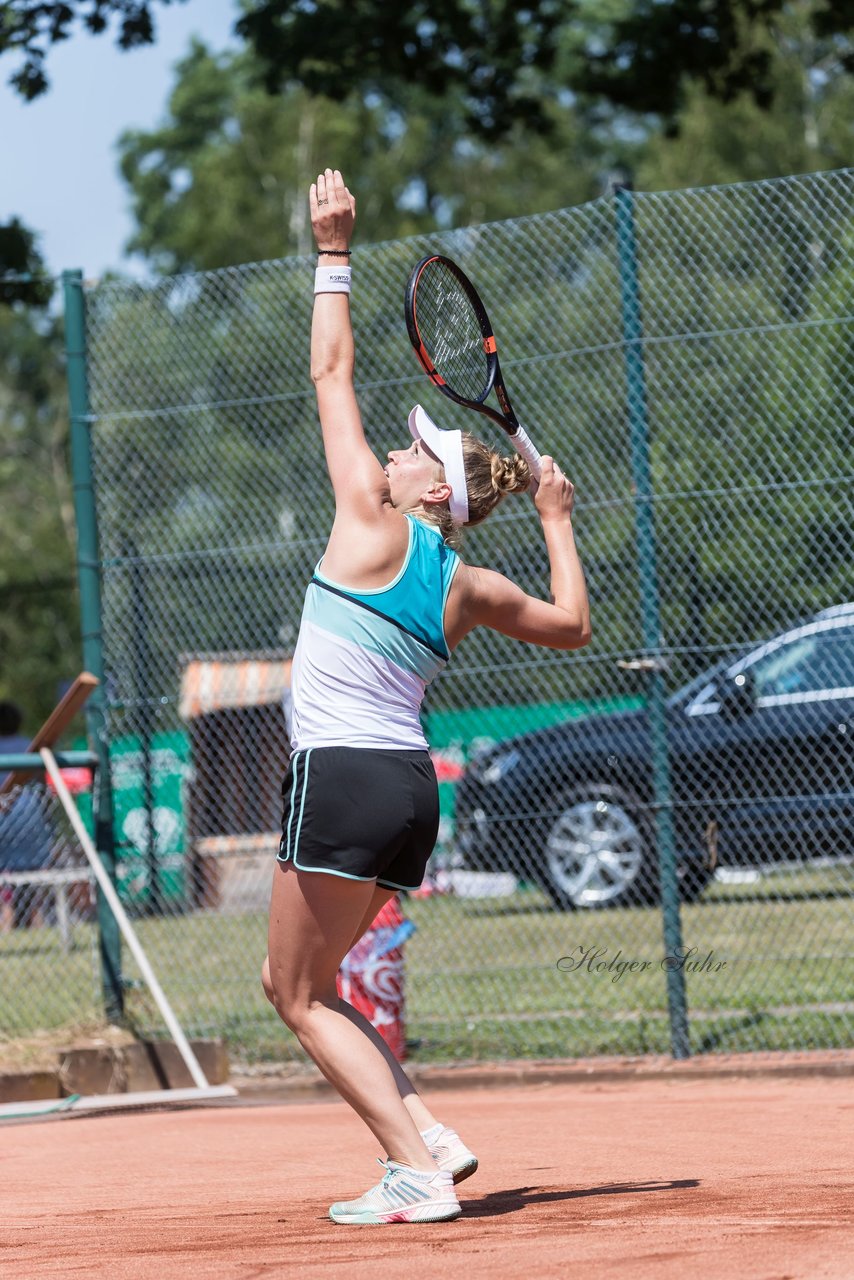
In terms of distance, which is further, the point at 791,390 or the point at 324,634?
the point at 791,390

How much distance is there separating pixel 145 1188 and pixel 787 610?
12.0ft

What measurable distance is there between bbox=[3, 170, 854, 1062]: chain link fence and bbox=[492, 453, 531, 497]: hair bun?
115 inches

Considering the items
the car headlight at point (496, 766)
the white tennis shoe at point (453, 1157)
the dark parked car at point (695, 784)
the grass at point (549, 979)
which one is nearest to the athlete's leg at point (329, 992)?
the white tennis shoe at point (453, 1157)

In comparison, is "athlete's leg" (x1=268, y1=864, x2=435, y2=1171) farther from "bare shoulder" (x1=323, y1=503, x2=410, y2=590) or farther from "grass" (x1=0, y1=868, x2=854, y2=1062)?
"grass" (x1=0, y1=868, x2=854, y2=1062)

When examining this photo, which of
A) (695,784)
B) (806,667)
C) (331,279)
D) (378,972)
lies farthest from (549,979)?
(331,279)

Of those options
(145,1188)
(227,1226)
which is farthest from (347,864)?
(145,1188)

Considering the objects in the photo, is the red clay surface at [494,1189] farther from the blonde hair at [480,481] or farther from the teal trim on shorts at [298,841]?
the blonde hair at [480,481]

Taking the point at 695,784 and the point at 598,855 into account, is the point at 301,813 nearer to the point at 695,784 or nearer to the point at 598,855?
the point at 695,784

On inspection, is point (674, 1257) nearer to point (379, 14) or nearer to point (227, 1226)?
point (227, 1226)

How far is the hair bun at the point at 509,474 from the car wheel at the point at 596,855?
11.3 ft

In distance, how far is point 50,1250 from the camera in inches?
155

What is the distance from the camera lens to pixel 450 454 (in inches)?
161

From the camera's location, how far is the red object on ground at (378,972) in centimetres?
712

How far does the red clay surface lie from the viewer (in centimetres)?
354
